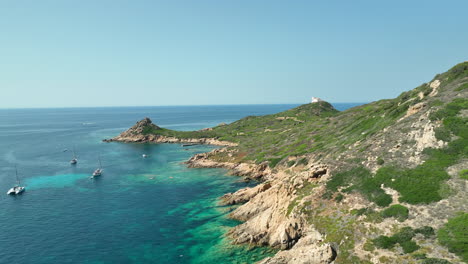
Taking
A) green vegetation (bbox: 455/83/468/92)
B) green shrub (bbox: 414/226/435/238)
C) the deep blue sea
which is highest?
green vegetation (bbox: 455/83/468/92)

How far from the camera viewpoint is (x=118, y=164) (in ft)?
403

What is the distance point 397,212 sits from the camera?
37.9 meters

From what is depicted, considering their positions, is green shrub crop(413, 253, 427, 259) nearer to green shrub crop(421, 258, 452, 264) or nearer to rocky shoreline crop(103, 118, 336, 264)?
green shrub crop(421, 258, 452, 264)

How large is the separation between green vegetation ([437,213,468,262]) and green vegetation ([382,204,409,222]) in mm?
4331

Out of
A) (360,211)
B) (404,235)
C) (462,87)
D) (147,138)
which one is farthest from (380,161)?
(147,138)

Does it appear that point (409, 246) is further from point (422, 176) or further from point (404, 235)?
point (422, 176)

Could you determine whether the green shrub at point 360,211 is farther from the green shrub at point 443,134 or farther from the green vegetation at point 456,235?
the green shrub at point 443,134

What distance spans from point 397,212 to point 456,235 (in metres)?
7.00

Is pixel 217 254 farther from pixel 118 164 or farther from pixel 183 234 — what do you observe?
pixel 118 164

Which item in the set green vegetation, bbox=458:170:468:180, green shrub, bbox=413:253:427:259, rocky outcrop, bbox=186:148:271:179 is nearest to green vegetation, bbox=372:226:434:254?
green shrub, bbox=413:253:427:259

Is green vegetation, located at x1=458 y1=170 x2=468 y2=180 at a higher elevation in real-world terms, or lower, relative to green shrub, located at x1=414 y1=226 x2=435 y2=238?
higher

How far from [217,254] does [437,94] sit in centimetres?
5490

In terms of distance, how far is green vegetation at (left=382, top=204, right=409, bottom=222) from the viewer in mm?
36956

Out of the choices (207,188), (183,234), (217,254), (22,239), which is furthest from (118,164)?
(217,254)
